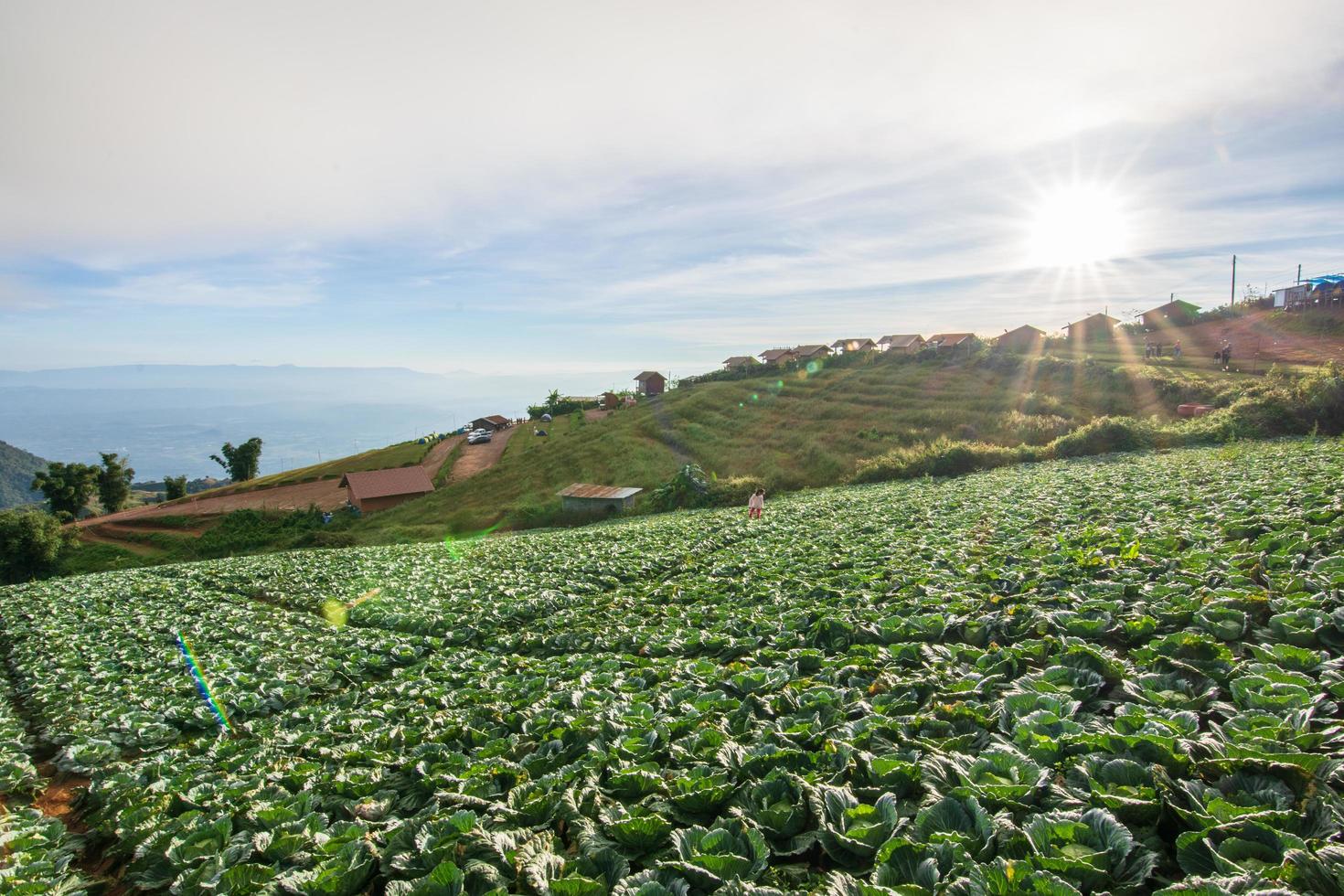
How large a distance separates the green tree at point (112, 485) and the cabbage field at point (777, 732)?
93.3m

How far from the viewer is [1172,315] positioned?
9412 centimetres

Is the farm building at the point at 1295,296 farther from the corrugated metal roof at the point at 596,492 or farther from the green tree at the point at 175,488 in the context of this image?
the green tree at the point at 175,488

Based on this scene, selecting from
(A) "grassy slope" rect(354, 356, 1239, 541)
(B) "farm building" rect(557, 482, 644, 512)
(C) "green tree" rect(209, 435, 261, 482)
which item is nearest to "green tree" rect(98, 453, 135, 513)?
(C) "green tree" rect(209, 435, 261, 482)

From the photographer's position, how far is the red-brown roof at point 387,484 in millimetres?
68562

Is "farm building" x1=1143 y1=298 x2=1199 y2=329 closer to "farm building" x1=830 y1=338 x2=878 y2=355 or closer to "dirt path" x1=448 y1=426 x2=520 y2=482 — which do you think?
"farm building" x1=830 y1=338 x2=878 y2=355

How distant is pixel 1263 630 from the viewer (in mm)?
6625

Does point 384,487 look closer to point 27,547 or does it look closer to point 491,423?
point 27,547

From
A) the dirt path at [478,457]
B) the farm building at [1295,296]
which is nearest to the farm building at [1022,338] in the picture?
the farm building at [1295,296]

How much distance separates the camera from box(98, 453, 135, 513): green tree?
84562 mm

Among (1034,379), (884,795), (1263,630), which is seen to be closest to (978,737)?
(884,795)

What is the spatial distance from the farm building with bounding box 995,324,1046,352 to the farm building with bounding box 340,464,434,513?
85112mm

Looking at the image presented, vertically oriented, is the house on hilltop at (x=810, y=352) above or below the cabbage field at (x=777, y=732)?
above

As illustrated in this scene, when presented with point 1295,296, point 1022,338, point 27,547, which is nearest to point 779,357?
point 1022,338

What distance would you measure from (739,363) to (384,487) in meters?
73.7
